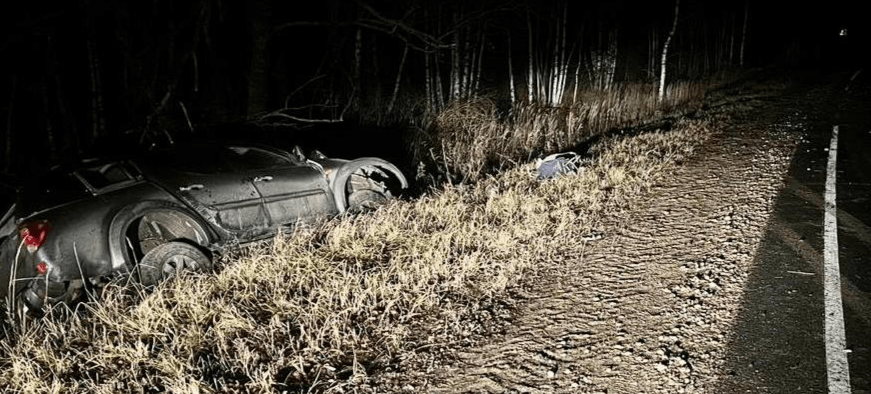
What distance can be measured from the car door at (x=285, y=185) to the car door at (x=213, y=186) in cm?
13

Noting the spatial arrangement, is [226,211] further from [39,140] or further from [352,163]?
[39,140]

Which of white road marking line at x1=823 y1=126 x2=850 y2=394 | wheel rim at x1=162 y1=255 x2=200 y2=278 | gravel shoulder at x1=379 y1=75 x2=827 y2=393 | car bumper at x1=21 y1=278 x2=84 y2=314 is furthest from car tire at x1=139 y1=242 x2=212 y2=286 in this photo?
white road marking line at x1=823 y1=126 x2=850 y2=394

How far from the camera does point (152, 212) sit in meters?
5.52

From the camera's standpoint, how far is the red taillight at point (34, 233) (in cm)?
487

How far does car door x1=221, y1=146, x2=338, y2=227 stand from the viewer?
21.4 feet

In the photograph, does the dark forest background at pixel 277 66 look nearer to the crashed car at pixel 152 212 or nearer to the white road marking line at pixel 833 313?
the crashed car at pixel 152 212

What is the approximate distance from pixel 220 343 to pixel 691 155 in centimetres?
860

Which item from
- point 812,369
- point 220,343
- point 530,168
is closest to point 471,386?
point 220,343

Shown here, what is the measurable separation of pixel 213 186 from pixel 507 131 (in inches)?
269

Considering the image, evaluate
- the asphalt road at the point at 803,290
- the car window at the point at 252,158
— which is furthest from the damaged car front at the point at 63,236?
the asphalt road at the point at 803,290

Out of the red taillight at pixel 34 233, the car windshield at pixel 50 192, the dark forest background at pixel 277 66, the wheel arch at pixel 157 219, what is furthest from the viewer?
the dark forest background at pixel 277 66

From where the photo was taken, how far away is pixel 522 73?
81.0ft

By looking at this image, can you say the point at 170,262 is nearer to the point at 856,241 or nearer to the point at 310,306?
the point at 310,306

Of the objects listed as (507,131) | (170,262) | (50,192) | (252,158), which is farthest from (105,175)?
(507,131)
